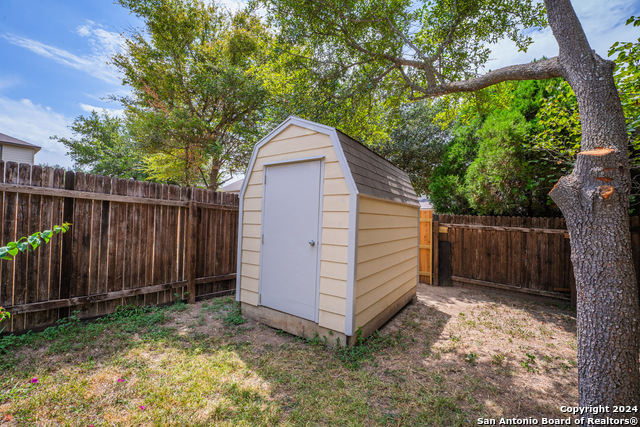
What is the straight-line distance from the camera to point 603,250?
1.85 metres

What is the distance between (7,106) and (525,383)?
2023cm

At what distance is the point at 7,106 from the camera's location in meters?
12.1

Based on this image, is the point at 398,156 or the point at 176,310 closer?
the point at 176,310

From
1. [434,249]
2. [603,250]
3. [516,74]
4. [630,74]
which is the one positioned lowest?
[434,249]

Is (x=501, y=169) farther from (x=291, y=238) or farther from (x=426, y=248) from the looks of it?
(x=291, y=238)

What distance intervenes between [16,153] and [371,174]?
18521 millimetres

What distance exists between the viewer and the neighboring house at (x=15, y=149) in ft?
40.9

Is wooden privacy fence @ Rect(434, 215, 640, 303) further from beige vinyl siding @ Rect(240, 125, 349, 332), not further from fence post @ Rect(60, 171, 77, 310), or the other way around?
fence post @ Rect(60, 171, 77, 310)

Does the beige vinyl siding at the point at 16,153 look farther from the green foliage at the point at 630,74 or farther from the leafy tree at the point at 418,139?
the green foliage at the point at 630,74

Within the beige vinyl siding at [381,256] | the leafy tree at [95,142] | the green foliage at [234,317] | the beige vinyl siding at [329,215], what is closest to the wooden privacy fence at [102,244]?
the green foliage at [234,317]

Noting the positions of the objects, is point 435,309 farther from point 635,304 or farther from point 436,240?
point 635,304

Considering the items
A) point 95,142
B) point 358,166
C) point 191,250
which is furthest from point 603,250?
point 95,142

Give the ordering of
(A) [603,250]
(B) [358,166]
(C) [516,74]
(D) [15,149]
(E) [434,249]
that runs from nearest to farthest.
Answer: (A) [603,250] < (C) [516,74] < (B) [358,166] < (E) [434,249] < (D) [15,149]

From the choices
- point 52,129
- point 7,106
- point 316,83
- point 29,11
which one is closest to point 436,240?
point 316,83
